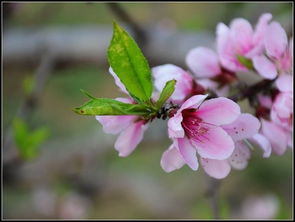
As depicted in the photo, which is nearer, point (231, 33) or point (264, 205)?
point (231, 33)

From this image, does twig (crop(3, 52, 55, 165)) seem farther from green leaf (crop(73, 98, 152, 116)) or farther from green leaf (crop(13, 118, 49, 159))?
green leaf (crop(73, 98, 152, 116))

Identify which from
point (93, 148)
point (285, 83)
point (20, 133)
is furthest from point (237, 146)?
point (93, 148)

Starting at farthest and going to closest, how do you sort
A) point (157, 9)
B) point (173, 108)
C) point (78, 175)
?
point (157, 9) < point (78, 175) < point (173, 108)

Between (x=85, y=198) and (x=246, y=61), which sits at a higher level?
(x=246, y=61)

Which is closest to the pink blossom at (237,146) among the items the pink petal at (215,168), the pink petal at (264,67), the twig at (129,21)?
the pink petal at (215,168)

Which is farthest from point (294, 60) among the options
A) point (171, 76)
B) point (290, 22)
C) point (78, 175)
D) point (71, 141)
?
point (71, 141)

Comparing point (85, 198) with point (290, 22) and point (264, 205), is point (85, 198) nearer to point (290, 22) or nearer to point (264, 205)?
point (264, 205)

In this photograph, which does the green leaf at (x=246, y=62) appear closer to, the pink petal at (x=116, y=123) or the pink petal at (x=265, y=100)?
the pink petal at (x=265, y=100)
